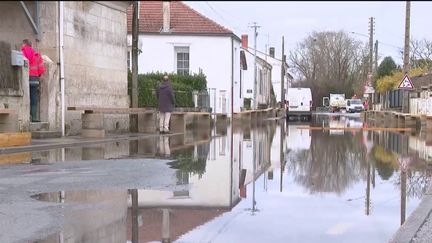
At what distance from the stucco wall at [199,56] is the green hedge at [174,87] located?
4.10 metres

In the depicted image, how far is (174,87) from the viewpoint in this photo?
97.0 feet

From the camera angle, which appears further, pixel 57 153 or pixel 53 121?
pixel 53 121

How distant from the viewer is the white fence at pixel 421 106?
30.3 metres

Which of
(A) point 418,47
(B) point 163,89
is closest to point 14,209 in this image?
(B) point 163,89

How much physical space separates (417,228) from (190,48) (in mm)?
33068

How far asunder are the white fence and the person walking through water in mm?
19430

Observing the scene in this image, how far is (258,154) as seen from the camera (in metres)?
17.2

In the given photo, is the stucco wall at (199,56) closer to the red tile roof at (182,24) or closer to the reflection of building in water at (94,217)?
the red tile roof at (182,24)

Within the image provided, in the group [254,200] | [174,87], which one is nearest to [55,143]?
[254,200]

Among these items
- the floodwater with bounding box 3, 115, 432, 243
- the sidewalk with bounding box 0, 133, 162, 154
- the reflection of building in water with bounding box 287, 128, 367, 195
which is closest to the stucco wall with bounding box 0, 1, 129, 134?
the sidewalk with bounding box 0, 133, 162, 154

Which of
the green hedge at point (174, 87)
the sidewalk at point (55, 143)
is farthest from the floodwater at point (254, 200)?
the green hedge at point (174, 87)

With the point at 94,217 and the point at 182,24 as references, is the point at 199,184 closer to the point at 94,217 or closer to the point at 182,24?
the point at 94,217

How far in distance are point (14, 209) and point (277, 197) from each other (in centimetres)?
407

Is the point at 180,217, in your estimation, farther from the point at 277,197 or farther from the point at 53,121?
the point at 53,121
